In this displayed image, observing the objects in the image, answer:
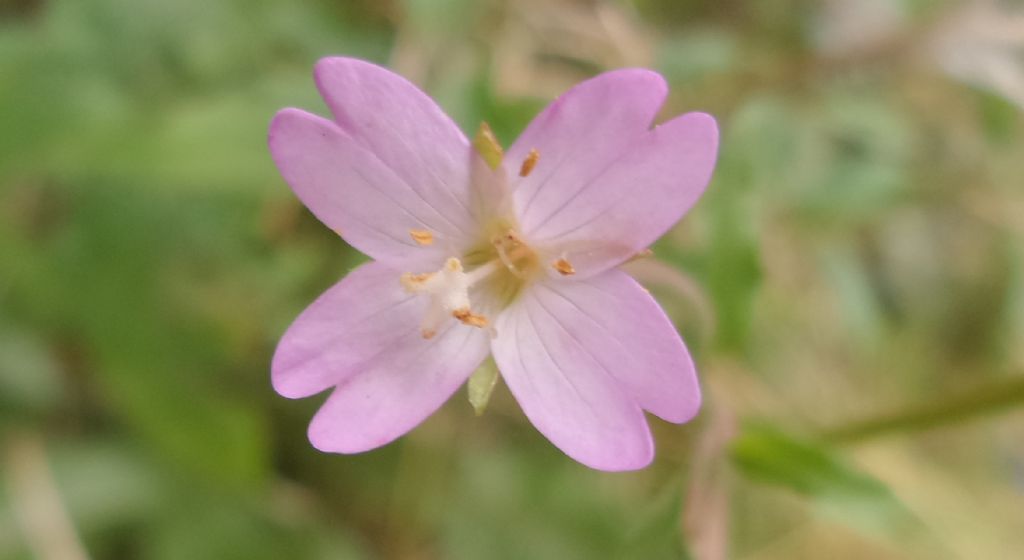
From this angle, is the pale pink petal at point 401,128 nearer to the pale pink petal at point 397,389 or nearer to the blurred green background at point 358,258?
the pale pink petal at point 397,389

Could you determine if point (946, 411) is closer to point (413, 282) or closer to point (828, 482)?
point (828, 482)

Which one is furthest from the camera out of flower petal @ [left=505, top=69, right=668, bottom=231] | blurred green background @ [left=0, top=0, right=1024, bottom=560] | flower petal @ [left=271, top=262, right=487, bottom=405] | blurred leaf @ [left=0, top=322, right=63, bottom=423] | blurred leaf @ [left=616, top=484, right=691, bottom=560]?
blurred leaf @ [left=0, top=322, right=63, bottom=423]

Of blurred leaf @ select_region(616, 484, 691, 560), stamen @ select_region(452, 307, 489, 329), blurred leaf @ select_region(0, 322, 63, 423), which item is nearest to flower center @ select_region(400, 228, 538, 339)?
stamen @ select_region(452, 307, 489, 329)

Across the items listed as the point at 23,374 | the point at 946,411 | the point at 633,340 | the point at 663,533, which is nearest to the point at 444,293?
the point at 633,340

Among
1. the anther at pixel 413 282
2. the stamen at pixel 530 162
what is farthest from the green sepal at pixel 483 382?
the stamen at pixel 530 162

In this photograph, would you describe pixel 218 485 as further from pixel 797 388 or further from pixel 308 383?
pixel 797 388

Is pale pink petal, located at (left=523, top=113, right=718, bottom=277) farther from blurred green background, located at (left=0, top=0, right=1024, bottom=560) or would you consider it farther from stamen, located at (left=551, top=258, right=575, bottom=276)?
blurred green background, located at (left=0, top=0, right=1024, bottom=560)
